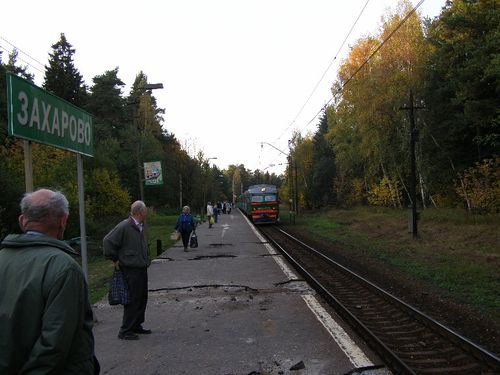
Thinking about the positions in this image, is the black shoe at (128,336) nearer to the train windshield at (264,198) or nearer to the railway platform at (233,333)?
the railway platform at (233,333)

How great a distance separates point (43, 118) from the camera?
5711 mm

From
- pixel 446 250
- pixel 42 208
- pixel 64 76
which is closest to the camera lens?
pixel 42 208

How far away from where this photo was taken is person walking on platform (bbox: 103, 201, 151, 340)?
6.56 metres

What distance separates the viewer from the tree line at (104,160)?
27344 mm

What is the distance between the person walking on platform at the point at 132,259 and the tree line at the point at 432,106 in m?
13.9

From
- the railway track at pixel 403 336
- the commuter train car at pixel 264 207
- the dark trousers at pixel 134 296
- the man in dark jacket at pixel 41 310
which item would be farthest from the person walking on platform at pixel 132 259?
the commuter train car at pixel 264 207

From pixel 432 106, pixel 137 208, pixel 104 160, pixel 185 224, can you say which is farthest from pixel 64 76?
pixel 137 208

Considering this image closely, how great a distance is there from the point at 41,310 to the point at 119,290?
4.24 metres

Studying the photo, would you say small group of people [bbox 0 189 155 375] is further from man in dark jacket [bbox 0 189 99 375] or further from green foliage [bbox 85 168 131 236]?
green foliage [bbox 85 168 131 236]

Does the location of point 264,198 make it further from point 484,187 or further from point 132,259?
point 132,259

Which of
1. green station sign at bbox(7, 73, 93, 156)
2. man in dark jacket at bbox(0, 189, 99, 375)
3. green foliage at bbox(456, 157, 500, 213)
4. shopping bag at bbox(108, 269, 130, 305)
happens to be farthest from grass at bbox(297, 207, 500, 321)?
man in dark jacket at bbox(0, 189, 99, 375)

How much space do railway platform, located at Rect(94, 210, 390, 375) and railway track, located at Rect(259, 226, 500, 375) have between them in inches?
9.8

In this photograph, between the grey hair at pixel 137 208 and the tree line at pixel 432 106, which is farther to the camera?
the tree line at pixel 432 106

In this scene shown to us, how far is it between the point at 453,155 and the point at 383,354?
27018 millimetres
